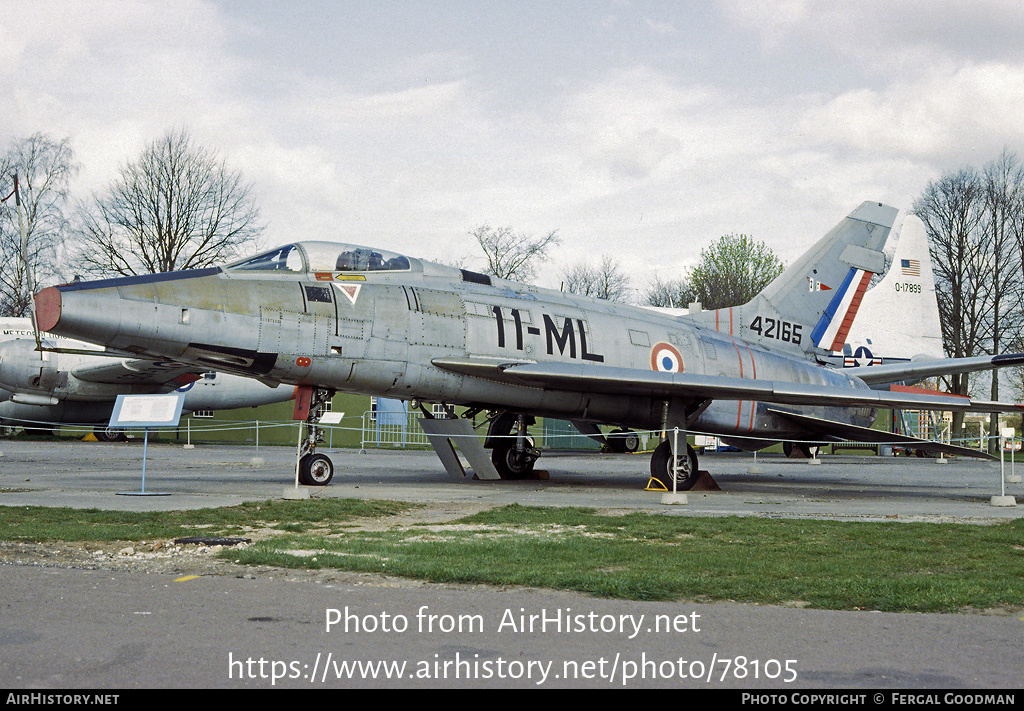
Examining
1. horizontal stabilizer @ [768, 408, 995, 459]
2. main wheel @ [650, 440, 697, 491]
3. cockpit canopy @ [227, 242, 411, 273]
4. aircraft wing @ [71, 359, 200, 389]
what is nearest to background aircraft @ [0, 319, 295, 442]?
aircraft wing @ [71, 359, 200, 389]

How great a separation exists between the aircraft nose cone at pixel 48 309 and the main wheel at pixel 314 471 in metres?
3.85

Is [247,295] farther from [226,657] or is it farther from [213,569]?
[226,657]

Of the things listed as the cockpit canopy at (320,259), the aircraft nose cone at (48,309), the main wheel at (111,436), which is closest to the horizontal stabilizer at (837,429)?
the cockpit canopy at (320,259)

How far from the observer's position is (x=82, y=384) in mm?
30531

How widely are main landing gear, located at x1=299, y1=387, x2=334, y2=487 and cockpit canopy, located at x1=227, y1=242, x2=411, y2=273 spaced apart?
1.84 metres

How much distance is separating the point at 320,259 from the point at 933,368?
11.3 meters

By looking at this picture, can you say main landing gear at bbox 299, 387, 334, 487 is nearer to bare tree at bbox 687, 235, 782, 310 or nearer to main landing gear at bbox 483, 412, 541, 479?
main landing gear at bbox 483, 412, 541, 479

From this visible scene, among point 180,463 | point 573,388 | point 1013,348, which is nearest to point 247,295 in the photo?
point 573,388

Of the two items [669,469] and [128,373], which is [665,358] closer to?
[669,469]

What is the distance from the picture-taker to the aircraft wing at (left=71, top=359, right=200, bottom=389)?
1147 inches

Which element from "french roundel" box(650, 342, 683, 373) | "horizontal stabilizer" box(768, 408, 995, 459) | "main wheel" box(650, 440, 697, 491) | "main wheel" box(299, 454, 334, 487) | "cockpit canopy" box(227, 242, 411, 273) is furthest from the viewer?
"horizontal stabilizer" box(768, 408, 995, 459)

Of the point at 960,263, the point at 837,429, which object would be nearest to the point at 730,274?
the point at 960,263

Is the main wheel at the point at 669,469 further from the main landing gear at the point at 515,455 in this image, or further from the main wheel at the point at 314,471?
the main wheel at the point at 314,471
